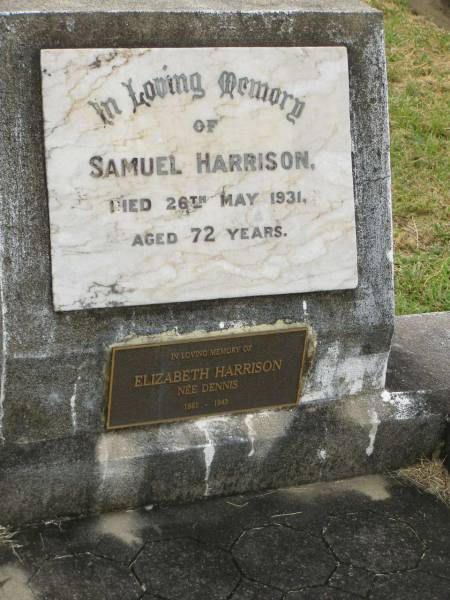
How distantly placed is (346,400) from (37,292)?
1140 mm

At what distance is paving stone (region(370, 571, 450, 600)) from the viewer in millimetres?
2643

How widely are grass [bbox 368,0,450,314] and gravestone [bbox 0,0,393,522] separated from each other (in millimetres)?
1440

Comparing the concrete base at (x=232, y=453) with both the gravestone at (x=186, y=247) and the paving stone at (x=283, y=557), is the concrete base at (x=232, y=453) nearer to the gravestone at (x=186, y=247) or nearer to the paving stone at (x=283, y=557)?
the gravestone at (x=186, y=247)

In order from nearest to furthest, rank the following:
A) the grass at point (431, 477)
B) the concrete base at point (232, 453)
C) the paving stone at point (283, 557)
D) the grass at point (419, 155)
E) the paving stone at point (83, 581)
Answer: the paving stone at point (83, 581) < the paving stone at point (283, 557) < the concrete base at point (232, 453) < the grass at point (431, 477) < the grass at point (419, 155)

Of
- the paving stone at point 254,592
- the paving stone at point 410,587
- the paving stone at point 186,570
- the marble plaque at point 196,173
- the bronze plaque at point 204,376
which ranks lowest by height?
the paving stone at point 410,587

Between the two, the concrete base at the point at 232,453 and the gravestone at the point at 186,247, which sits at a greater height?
the gravestone at the point at 186,247

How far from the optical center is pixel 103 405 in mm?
2832

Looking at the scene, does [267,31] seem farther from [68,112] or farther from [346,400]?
[346,400]

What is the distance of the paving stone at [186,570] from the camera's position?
2604 millimetres

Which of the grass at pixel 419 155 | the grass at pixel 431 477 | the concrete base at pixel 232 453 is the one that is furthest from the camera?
the grass at pixel 419 155

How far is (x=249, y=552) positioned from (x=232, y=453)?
0.34 meters

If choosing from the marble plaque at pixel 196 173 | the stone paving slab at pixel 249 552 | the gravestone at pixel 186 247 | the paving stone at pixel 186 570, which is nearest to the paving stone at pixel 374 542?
the stone paving slab at pixel 249 552

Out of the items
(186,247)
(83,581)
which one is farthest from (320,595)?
(186,247)

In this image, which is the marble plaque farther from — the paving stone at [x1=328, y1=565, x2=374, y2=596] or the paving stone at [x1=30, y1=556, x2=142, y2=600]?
the paving stone at [x1=328, y1=565, x2=374, y2=596]
